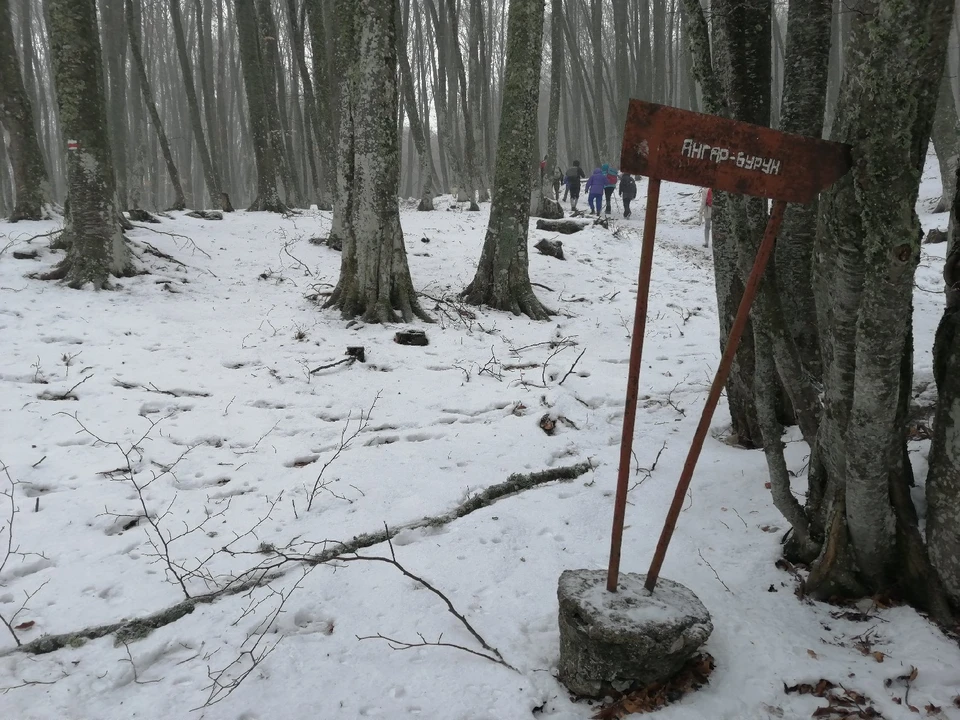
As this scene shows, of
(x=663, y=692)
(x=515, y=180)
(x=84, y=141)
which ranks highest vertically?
(x=84, y=141)

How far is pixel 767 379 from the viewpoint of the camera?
2475 mm

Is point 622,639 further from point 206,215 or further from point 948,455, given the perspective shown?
point 206,215

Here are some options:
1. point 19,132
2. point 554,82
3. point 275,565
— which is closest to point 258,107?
point 19,132

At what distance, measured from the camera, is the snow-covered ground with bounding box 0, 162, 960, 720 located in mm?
2049

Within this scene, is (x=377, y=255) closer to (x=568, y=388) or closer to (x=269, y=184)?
(x=568, y=388)

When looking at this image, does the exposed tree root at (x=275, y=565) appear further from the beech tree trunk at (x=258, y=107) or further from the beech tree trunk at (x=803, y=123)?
the beech tree trunk at (x=258, y=107)

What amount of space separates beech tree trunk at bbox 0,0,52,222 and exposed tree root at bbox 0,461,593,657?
879 centimetres

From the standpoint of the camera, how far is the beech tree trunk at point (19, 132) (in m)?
8.12

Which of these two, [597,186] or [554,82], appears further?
[554,82]

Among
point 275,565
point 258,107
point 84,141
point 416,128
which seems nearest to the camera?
point 275,565

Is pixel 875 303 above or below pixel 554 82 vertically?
below

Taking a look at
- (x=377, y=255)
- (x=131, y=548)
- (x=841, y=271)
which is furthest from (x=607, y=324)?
(x=131, y=548)

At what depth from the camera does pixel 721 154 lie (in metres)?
1.84

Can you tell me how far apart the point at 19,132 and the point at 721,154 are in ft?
33.7
